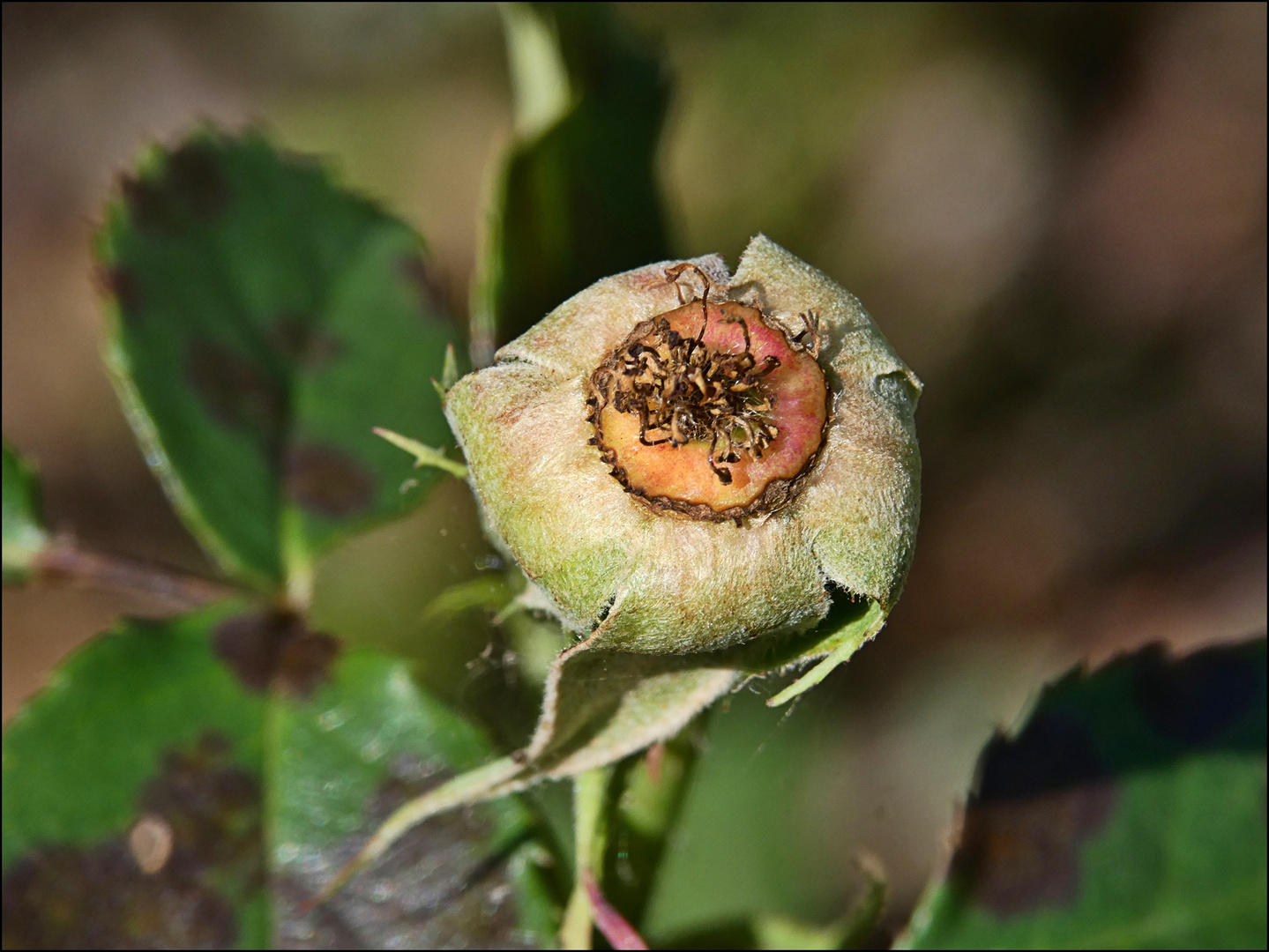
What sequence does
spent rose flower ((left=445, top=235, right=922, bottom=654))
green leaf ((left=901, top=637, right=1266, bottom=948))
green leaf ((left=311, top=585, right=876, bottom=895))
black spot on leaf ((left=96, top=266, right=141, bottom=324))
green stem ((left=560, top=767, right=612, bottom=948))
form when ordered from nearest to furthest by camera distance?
spent rose flower ((left=445, top=235, right=922, bottom=654)), green leaf ((left=311, top=585, right=876, bottom=895)), green stem ((left=560, top=767, right=612, bottom=948)), green leaf ((left=901, top=637, right=1266, bottom=948)), black spot on leaf ((left=96, top=266, right=141, bottom=324))

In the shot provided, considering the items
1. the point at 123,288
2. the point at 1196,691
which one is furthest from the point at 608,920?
the point at 123,288

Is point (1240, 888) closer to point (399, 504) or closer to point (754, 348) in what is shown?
point (754, 348)

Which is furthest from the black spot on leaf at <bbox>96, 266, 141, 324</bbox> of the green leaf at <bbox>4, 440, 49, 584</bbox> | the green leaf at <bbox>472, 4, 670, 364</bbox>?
the green leaf at <bbox>472, 4, 670, 364</bbox>

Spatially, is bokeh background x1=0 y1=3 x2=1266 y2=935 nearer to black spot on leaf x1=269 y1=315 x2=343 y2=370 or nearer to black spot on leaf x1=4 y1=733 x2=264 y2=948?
black spot on leaf x1=269 y1=315 x2=343 y2=370

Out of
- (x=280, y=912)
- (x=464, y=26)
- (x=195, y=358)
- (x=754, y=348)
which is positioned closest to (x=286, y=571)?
(x=195, y=358)

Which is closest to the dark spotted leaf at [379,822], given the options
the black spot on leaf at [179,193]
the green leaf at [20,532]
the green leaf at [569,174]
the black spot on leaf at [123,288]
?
the green leaf at [20,532]

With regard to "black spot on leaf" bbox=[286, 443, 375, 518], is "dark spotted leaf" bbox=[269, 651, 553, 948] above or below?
below
